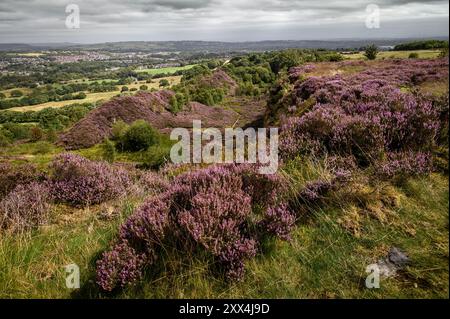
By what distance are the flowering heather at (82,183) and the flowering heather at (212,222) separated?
315 cm

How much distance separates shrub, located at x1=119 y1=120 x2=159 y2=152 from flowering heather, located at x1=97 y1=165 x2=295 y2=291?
117ft

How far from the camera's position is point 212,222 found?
3.70 metres

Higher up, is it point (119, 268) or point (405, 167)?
point (405, 167)

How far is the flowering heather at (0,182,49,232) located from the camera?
5762 mm

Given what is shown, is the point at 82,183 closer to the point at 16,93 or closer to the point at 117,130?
the point at 117,130

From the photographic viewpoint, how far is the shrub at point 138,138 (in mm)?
39531

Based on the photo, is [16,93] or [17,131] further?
[16,93]

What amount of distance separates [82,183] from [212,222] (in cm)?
483

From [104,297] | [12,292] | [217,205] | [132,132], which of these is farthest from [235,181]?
[132,132]

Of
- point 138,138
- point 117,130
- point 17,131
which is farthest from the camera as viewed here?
point 17,131

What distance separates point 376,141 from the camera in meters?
5.75

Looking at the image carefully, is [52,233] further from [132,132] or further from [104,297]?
[132,132]

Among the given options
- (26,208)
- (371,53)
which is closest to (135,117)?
(371,53)

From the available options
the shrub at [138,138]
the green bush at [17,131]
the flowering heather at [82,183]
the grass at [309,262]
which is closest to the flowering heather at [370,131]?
the grass at [309,262]
